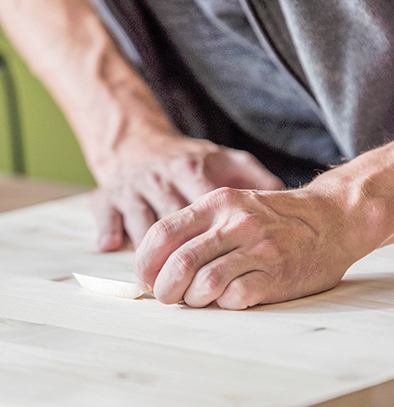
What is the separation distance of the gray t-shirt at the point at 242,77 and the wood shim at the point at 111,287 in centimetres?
42

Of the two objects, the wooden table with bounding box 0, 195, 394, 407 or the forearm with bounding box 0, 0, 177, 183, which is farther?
the forearm with bounding box 0, 0, 177, 183

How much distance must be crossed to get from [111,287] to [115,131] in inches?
16.4

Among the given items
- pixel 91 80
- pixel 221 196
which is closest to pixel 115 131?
pixel 91 80

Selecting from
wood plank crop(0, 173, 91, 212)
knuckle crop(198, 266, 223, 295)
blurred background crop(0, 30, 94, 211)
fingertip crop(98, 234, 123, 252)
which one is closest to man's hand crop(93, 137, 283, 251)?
fingertip crop(98, 234, 123, 252)

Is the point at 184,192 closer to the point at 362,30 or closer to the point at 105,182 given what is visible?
the point at 105,182

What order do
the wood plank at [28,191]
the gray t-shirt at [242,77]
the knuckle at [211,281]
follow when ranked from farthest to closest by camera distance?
1. the wood plank at [28,191]
2. the gray t-shirt at [242,77]
3. the knuckle at [211,281]

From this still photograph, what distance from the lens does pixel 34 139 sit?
2809 millimetres

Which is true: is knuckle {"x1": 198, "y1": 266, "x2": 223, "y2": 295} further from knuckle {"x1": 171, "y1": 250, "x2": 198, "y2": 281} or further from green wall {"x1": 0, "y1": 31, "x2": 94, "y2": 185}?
green wall {"x1": 0, "y1": 31, "x2": 94, "y2": 185}

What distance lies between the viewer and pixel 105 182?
852 millimetres

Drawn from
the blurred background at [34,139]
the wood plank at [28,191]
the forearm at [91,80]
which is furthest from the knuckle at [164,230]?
the blurred background at [34,139]

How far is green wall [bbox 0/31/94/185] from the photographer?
106 inches

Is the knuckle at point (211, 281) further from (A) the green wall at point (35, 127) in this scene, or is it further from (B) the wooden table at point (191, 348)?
(A) the green wall at point (35, 127)

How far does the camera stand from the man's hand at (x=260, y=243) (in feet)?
1.53

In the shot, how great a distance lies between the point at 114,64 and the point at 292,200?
53 centimetres
